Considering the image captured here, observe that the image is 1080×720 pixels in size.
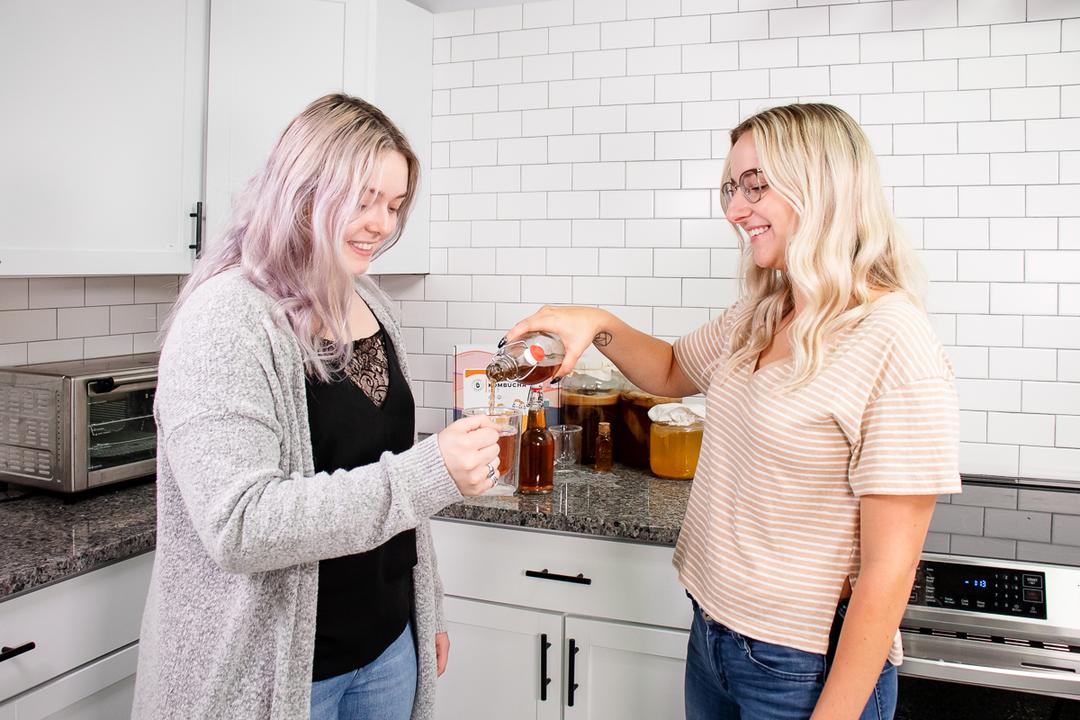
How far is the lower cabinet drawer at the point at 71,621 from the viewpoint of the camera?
152 centimetres

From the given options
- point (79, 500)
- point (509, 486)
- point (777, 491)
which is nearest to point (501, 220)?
point (509, 486)

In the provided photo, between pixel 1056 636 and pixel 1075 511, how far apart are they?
0.55 m

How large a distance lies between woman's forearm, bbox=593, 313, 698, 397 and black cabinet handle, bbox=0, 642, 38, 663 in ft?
4.00

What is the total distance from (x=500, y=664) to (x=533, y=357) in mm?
857

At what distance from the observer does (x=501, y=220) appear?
2691mm

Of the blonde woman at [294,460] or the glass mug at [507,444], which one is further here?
the glass mug at [507,444]

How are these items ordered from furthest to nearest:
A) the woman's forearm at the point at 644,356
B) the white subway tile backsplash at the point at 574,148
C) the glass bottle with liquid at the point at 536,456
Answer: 1. the white subway tile backsplash at the point at 574,148
2. the glass bottle with liquid at the point at 536,456
3. the woman's forearm at the point at 644,356

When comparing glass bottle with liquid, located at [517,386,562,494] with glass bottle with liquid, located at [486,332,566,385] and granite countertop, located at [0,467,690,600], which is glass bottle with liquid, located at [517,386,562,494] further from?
glass bottle with liquid, located at [486,332,566,385]

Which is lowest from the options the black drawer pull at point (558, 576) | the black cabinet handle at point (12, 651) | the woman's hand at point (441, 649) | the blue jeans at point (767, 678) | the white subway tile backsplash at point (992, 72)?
the woman's hand at point (441, 649)

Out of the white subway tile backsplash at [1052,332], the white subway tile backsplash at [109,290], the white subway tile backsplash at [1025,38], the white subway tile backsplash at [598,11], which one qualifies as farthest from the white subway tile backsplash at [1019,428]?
the white subway tile backsplash at [109,290]

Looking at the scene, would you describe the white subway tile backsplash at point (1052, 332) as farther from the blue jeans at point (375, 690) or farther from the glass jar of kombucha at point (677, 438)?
the blue jeans at point (375, 690)

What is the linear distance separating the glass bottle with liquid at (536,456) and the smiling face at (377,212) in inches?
33.4

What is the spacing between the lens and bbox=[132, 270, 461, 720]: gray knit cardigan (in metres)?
1.05

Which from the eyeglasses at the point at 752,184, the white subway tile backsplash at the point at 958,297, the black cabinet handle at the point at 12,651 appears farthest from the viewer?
the white subway tile backsplash at the point at 958,297
